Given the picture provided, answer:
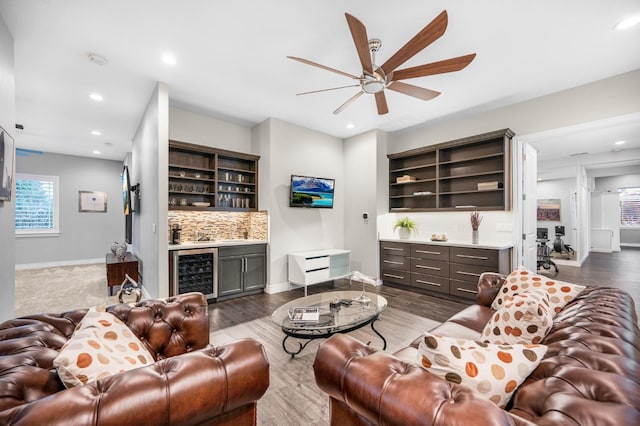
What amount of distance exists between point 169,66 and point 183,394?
3482 mm

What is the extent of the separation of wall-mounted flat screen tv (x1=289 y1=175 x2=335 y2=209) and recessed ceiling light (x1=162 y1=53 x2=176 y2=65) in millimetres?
2383

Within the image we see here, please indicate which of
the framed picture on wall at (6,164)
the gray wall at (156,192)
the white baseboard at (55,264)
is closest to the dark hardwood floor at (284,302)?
the gray wall at (156,192)

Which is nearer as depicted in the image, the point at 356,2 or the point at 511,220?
the point at 356,2

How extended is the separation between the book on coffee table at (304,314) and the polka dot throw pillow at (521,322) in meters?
1.31

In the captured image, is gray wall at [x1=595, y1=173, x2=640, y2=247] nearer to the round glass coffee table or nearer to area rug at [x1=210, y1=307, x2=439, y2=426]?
area rug at [x1=210, y1=307, x2=439, y2=426]

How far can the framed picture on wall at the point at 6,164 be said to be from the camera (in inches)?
87.4

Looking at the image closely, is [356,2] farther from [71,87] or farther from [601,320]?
[71,87]

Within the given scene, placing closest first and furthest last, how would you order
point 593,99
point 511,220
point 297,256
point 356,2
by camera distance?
point 356,2 < point 593,99 < point 511,220 < point 297,256

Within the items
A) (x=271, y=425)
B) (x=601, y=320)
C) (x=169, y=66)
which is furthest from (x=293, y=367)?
(x=169, y=66)

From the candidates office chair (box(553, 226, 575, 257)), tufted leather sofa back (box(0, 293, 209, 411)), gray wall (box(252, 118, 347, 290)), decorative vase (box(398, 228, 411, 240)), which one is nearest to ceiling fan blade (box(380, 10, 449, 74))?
tufted leather sofa back (box(0, 293, 209, 411))

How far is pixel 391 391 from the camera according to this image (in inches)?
35.6

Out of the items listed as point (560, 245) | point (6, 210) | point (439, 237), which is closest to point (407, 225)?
point (439, 237)

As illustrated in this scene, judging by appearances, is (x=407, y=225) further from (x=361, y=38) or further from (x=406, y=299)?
(x=361, y=38)

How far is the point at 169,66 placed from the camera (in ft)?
10.5
